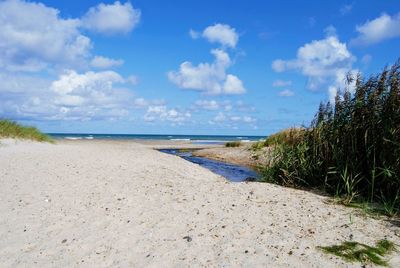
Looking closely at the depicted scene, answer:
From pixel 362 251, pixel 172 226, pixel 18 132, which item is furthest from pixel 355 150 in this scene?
pixel 18 132

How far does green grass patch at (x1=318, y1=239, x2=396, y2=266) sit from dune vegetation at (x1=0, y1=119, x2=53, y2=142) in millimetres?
19255

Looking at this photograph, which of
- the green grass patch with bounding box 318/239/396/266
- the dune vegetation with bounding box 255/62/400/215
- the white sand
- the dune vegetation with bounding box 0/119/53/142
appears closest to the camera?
the green grass patch with bounding box 318/239/396/266

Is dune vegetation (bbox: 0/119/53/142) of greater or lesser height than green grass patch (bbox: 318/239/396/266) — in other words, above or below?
above

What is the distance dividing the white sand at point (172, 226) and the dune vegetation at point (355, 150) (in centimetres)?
81

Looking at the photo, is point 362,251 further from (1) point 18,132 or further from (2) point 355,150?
(1) point 18,132

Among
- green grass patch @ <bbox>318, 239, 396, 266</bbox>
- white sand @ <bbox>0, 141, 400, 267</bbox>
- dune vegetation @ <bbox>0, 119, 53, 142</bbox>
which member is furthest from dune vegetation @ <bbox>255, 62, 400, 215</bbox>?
dune vegetation @ <bbox>0, 119, 53, 142</bbox>

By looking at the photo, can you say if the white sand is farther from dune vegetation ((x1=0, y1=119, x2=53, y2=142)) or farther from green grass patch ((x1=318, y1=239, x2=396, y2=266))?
dune vegetation ((x1=0, y1=119, x2=53, y2=142))

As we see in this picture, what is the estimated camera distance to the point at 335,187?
8305 mm

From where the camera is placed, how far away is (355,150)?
798cm

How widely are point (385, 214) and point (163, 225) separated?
11.4ft

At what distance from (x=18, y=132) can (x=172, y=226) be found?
18.9 meters

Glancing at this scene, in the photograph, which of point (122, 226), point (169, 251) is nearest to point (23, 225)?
point (122, 226)

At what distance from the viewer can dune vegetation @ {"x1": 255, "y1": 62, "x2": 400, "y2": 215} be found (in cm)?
733

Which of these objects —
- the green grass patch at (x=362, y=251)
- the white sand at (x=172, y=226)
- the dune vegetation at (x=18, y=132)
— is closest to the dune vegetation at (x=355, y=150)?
the white sand at (x=172, y=226)
